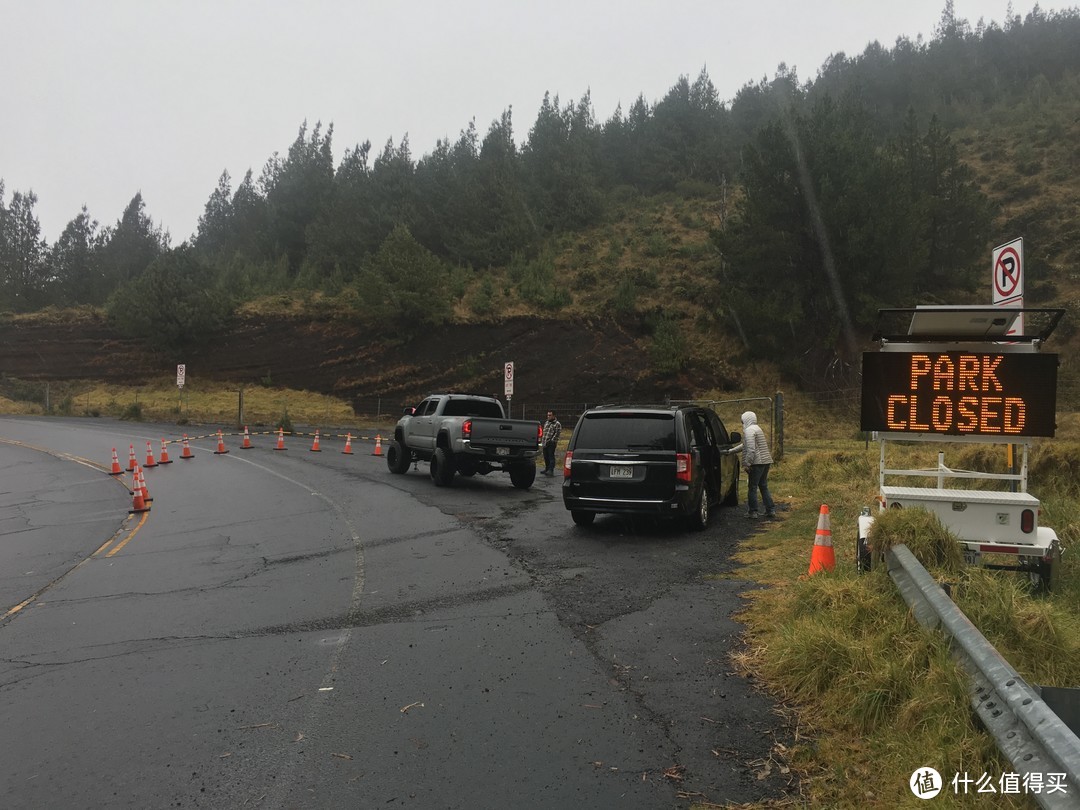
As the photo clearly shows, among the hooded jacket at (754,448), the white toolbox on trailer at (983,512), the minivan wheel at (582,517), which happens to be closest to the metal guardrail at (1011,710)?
the white toolbox on trailer at (983,512)

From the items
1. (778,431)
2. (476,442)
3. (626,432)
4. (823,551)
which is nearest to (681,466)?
(626,432)

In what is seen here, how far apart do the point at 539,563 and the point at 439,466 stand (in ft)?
27.4

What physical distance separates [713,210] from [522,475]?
155ft

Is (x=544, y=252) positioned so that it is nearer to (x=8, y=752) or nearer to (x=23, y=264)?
(x=8, y=752)

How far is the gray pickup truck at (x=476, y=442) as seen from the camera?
1680 cm

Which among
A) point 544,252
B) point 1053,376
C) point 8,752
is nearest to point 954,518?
point 1053,376

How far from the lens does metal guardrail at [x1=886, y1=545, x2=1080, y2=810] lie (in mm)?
2787

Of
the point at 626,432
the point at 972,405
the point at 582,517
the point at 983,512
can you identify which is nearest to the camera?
the point at 983,512

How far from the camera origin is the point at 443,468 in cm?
1717

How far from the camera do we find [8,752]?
14.3 ft

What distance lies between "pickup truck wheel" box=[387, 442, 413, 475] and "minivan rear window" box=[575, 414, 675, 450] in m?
9.21

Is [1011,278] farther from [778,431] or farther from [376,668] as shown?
[778,431]

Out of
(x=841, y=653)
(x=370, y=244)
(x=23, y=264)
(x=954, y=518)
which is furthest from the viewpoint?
(x=23, y=264)

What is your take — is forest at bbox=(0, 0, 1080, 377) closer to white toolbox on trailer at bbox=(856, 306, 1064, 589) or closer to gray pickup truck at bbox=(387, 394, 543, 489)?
gray pickup truck at bbox=(387, 394, 543, 489)
